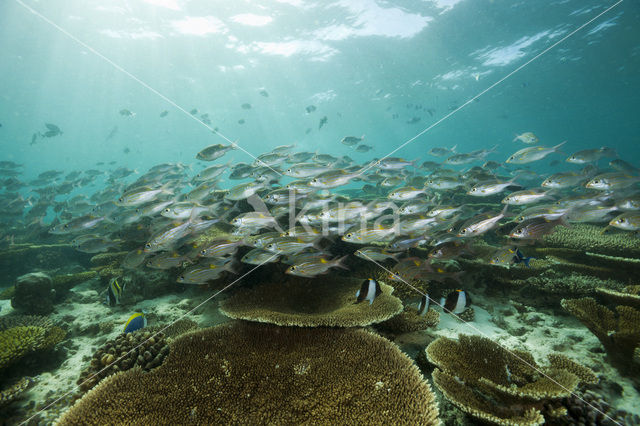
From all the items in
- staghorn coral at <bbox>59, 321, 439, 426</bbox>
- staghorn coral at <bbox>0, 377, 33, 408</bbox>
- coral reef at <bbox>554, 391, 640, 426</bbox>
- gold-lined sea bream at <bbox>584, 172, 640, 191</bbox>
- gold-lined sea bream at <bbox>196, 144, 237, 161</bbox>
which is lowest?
staghorn coral at <bbox>0, 377, 33, 408</bbox>

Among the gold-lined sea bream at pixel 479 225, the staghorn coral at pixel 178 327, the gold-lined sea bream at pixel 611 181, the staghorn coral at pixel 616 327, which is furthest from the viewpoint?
the gold-lined sea bream at pixel 611 181

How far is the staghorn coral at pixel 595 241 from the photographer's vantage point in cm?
581

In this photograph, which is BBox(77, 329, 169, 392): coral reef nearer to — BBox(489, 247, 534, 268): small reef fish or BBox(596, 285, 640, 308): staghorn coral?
BBox(489, 247, 534, 268): small reef fish

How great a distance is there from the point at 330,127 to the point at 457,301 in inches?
2487

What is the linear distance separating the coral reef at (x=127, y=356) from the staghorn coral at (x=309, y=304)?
0.96 metres

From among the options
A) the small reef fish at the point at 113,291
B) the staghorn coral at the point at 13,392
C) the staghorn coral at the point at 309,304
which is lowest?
the staghorn coral at the point at 13,392

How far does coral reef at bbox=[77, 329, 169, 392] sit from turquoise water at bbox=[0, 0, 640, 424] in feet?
0.99

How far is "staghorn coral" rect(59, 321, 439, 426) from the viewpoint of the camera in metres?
2.52

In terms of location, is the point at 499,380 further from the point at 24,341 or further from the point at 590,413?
the point at 24,341

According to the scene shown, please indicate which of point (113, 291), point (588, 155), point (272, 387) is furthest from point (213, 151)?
point (588, 155)

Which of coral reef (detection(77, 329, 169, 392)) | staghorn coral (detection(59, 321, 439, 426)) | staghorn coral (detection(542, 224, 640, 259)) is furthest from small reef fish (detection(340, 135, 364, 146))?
coral reef (detection(77, 329, 169, 392))

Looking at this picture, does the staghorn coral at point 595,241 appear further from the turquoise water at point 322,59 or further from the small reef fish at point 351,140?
the turquoise water at point 322,59

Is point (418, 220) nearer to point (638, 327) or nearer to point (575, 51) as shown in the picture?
point (638, 327)

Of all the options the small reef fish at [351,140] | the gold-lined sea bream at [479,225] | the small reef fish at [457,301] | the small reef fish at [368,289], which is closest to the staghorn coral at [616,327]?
the gold-lined sea bream at [479,225]
